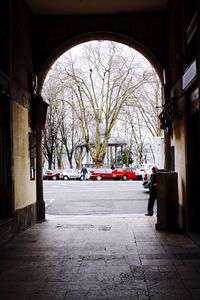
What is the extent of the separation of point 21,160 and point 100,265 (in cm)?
485

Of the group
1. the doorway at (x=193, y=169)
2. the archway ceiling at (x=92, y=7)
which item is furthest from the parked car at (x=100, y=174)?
the doorway at (x=193, y=169)

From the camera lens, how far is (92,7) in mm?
13312

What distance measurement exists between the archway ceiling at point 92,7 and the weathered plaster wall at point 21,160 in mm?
3014

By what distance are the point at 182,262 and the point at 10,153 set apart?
4.66m

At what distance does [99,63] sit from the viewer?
42.3 metres

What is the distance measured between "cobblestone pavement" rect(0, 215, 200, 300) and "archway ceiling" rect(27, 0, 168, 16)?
5.98m

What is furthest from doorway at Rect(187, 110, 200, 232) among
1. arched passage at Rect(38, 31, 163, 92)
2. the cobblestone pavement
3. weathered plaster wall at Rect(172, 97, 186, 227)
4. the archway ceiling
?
the archway ceiling

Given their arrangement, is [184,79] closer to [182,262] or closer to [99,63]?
[182,262]

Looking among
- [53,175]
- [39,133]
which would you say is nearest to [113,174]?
[53,175]

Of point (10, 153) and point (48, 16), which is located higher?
point (48, 16)

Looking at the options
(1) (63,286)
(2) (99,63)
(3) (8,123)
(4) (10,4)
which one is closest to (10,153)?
(3) (8,123)

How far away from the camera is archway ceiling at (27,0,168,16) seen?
42.4 ft

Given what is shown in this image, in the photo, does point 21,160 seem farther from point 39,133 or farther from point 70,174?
point 70,174

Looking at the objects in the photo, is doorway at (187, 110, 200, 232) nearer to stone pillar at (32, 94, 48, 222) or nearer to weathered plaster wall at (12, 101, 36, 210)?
weathered plaster wall at (12, 101, 36, 210)
